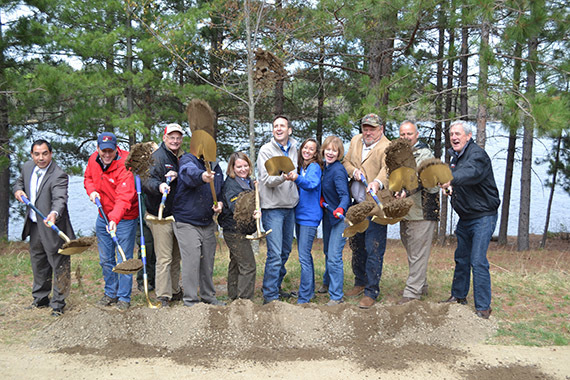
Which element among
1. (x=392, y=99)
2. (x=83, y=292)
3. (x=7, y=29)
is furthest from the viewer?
(x=7, y=29)

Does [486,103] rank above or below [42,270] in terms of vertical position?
above

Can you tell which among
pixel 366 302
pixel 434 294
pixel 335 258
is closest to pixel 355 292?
pixel 366 302

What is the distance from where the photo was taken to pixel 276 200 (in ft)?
15.8

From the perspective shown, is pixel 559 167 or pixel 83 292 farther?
pixel 559 167

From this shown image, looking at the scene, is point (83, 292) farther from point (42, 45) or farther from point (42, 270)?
point (42, 45)

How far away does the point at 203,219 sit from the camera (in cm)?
473

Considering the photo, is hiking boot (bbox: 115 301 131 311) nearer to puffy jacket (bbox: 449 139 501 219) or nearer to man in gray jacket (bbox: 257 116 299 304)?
man in gray jacket (bbox: 257 116 299 304)

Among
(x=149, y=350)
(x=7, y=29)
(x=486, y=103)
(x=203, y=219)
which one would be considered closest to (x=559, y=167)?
(x=486, y=103)

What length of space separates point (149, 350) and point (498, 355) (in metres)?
3.04

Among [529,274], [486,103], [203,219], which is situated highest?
[486,103]

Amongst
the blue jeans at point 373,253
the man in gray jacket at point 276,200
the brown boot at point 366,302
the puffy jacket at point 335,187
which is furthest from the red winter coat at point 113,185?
the brown boot at point 366,302

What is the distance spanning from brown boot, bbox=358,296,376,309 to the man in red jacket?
8.46 feet

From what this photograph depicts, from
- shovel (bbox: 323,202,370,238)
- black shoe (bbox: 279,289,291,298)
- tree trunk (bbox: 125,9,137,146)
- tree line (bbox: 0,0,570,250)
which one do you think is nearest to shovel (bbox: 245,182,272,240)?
shovel (bbox: 323,202,370,238)

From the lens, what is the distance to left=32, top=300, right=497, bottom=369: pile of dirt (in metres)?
3.92
